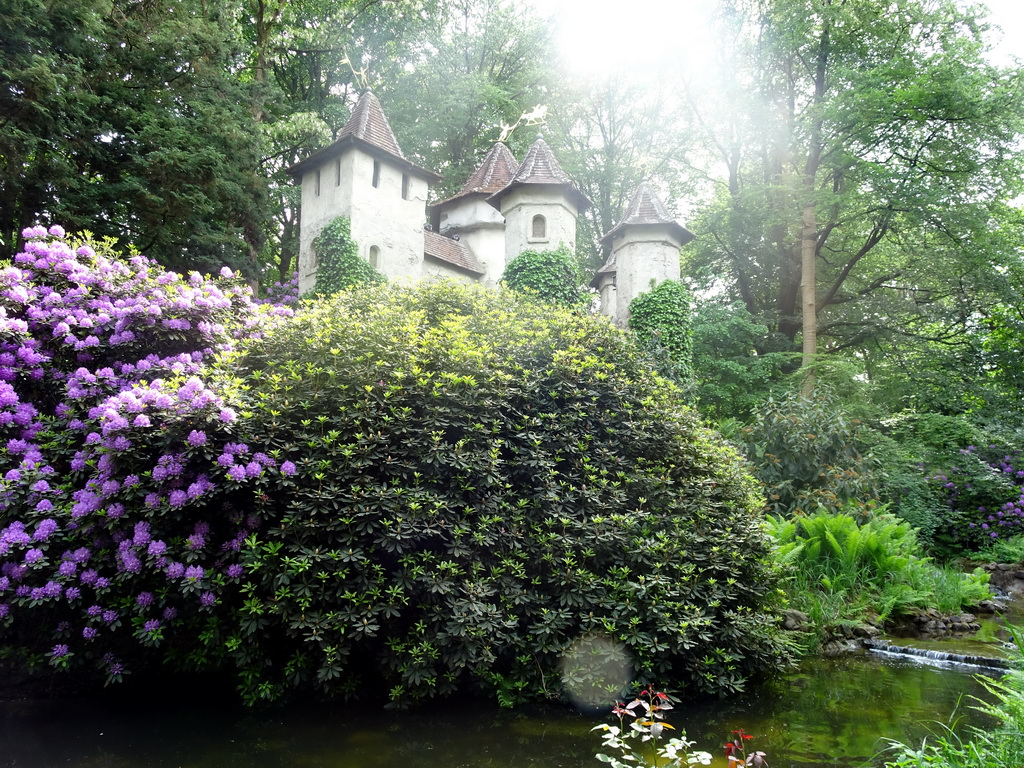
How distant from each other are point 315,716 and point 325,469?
1760 mm

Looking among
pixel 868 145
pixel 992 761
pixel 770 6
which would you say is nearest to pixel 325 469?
pixel 992 761

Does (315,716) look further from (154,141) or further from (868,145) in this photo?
(868,145)

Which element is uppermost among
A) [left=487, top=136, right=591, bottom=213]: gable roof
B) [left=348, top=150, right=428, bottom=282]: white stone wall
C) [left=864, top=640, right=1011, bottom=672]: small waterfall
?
[left=487, top=136, right=591, bottom=213]: gable roof

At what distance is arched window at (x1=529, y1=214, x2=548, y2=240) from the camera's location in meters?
19.8

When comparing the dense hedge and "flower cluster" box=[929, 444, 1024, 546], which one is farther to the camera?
"flower cluster" box=[929, 444, 1024, 546]

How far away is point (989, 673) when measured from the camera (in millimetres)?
6094

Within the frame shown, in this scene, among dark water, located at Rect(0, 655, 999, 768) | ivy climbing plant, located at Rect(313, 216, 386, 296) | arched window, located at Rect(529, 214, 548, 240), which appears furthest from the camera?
arched window, located at Rect(529, 214, 548, 240)

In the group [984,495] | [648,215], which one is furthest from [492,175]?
[984,495]

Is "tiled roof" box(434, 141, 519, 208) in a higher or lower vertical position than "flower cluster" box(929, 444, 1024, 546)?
higher

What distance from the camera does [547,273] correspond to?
18141mm

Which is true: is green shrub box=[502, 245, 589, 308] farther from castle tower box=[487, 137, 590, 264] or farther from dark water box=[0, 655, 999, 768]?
dark water box=[0, 655, 999, 768]

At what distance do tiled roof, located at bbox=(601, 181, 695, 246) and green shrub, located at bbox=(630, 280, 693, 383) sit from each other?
198cm

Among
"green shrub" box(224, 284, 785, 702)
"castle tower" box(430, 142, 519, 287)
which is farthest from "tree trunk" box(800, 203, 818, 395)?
"green shrub" box(224, 284, 785, 702)

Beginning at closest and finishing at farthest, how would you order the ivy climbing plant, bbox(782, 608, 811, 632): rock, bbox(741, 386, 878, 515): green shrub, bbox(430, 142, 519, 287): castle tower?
bbox(782, 608, 811, 632): rock → bbox(741, 386, 878, 515): green shrub → the ivy climbing plant → bbox(430, 142, 519, 287): castle tower
